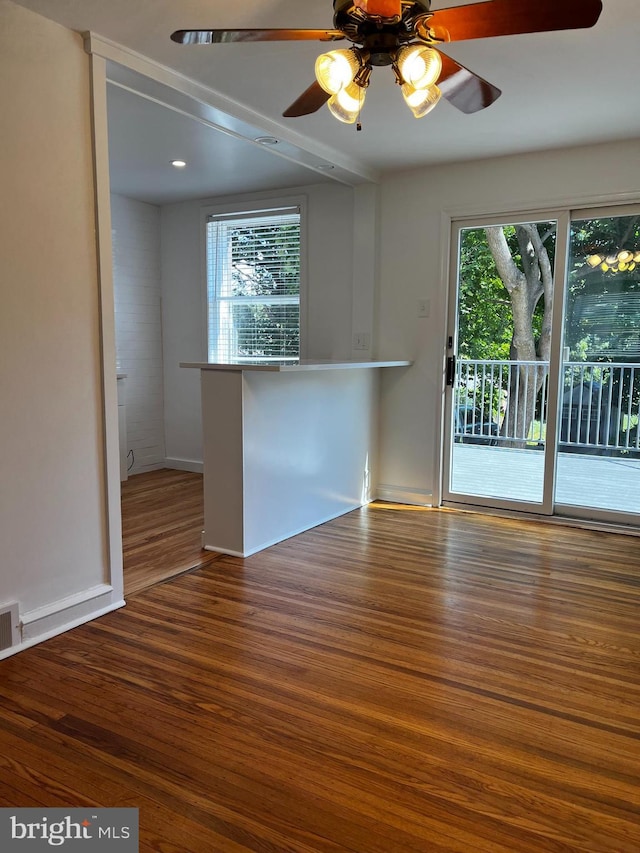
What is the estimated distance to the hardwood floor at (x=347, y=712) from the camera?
1530 mm

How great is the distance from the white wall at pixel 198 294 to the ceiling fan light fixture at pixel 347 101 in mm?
2721

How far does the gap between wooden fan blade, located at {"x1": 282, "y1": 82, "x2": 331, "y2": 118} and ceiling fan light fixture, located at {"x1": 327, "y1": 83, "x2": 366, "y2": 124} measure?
98 mm

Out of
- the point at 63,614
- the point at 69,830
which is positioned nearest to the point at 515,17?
the point at 69,830

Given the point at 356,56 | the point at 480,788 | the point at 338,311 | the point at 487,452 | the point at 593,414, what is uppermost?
the point at 356,56

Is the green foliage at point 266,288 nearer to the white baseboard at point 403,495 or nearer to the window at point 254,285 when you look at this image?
the window at point 254,285

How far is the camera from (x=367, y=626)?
102 inches

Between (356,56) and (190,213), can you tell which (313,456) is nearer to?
(356,56)

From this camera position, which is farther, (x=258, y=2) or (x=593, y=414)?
(x=593, y=414)

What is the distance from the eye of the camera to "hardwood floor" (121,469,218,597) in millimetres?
3225

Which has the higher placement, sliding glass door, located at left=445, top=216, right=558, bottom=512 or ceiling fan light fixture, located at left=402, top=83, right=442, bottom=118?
ceiling fan light fixture, located at left=402, top=83, right=442, bottom=118

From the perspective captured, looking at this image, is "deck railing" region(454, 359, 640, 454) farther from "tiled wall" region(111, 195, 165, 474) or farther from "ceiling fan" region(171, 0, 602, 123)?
"tiled wall" region(111, 195, 165, 474)

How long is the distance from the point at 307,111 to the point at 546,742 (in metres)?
2.27

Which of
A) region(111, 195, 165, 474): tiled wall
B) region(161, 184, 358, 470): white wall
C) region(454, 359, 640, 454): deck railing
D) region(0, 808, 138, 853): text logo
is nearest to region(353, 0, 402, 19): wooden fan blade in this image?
region(0, 808, 138, 853): text logo

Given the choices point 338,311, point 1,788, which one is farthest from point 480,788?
point 338,311
